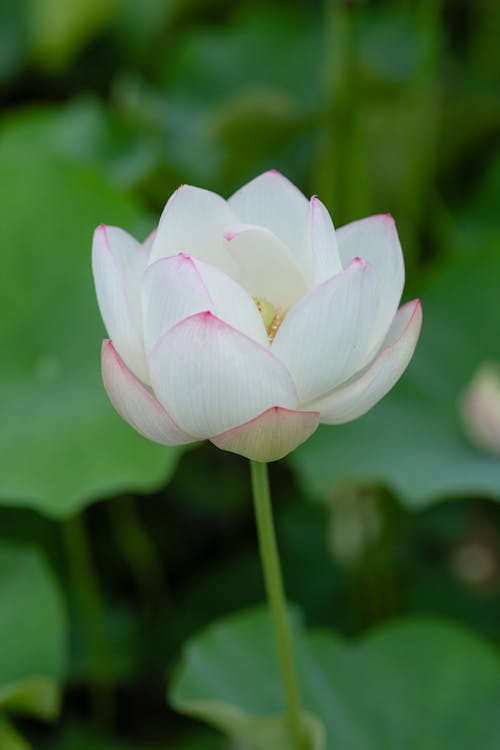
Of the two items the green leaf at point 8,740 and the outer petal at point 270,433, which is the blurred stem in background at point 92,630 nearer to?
the green leaf at point 8,740

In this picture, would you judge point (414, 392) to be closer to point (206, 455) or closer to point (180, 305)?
point (206, 455)

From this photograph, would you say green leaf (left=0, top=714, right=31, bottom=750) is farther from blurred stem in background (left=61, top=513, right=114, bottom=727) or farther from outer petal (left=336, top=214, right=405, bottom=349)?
outer petal (left=336, top=214, right=405, bottom=349)

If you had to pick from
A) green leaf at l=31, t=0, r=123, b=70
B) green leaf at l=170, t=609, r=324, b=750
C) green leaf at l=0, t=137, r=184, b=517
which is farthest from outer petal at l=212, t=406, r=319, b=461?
green leaf at l=31, t=0, r=123, b=70

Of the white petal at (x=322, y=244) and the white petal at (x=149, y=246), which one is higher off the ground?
the white petal at (x=149, y=246)

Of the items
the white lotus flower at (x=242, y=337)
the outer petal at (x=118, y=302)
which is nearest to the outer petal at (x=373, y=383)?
the white lotus flower at (x=242, y=337)

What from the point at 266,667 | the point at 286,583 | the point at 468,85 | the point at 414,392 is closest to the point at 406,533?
the point at 286,583

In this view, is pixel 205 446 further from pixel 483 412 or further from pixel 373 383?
pixel 373 383

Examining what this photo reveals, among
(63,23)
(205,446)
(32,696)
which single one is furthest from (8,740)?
(63,23)
